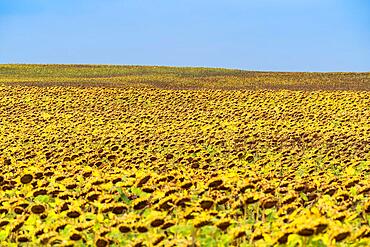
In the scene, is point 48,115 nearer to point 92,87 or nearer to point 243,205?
point 92,87

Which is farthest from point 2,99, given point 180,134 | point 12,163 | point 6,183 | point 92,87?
point 6,183

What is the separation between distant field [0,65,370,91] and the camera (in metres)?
42.5

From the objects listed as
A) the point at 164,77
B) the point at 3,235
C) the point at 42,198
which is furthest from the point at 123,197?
the point at 164,77

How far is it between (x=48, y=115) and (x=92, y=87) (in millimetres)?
9096

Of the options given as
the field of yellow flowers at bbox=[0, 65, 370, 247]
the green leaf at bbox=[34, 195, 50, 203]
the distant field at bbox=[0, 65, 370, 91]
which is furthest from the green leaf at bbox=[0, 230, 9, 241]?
the distant field at bbox=[0, 65, 370, 91]

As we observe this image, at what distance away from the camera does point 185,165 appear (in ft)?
40.6

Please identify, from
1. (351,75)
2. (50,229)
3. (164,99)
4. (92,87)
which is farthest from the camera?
(351,75)

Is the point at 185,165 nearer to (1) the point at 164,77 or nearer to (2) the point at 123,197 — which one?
(2) the point at 123,197

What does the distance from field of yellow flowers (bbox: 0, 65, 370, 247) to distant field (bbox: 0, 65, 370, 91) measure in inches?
24.1

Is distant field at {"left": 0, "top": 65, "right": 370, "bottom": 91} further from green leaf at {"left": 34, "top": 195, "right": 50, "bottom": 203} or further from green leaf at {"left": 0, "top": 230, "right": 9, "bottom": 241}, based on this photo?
green leaf at {"left": 0, "top": 230, "right": 9, "bottom": 241}

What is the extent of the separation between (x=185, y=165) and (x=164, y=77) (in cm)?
→ 3887

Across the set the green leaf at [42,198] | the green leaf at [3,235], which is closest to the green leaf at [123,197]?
the green leaf at [42,198]

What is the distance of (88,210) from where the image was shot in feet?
22.4

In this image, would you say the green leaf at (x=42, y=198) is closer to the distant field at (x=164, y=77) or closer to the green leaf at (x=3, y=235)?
the green leaf at (x=3, y=235)
